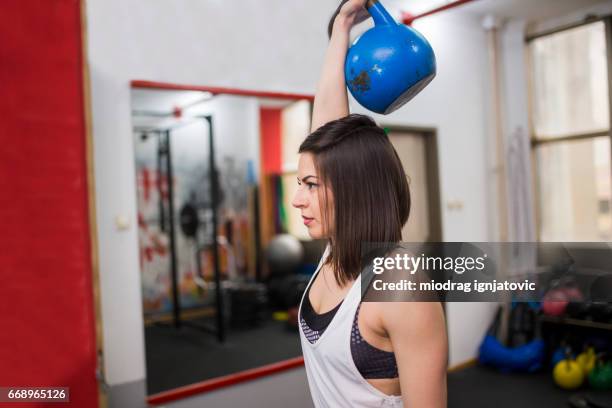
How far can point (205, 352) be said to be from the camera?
4633 millimetres

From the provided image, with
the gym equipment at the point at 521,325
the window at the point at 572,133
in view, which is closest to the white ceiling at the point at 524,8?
the window at the point at 572,133

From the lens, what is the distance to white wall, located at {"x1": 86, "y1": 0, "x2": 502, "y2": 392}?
293 cm

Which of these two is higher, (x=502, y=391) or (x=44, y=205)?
(x=44, y=205)

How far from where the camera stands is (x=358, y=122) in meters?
1.02

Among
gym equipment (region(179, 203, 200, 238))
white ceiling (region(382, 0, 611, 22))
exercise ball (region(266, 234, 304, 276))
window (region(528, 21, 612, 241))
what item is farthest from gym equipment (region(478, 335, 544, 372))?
gym equipment (region(179, 203, 200, 238))

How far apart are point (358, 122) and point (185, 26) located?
2556mm

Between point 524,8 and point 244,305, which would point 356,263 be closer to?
point 244,305

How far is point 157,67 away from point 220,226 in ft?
11.6

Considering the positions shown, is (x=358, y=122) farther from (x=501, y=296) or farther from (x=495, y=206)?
(x=495, y=206)

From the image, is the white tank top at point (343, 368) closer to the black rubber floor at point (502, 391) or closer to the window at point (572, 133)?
the black rubber floor at point (502, 391)

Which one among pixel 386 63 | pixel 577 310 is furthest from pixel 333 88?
pixel 577 310

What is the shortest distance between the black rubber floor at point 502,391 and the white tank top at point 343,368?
327 centimetres

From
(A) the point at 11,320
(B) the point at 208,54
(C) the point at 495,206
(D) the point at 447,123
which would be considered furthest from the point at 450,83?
(A) the point at 11,320

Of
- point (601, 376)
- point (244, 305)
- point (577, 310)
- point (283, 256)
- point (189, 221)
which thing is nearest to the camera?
point (601, 376)
